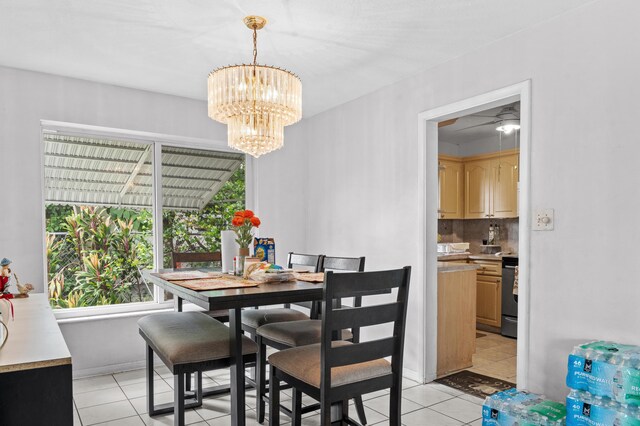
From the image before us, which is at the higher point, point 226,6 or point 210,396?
point 226,6

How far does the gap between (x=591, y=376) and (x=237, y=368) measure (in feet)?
Result: 5.54

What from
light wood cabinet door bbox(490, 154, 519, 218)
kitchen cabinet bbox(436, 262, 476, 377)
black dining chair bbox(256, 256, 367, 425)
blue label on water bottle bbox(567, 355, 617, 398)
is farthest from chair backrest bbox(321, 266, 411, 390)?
light wood cabinet door bbox(490, 154, 519, 218)

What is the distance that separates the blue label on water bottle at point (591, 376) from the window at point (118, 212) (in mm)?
3170

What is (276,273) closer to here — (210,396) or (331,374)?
(331,374)

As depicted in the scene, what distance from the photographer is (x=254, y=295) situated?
1.94 metres

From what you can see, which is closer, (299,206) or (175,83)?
(175,83)

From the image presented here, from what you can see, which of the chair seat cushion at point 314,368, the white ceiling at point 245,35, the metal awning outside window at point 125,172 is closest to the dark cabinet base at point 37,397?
the chair seat cushion at point 314,368

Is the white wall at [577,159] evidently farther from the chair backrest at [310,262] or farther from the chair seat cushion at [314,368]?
the chair backrest at [310,262]

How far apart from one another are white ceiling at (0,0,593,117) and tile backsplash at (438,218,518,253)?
10.5 ft

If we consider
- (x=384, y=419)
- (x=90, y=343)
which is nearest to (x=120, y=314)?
(x=90, y=343)

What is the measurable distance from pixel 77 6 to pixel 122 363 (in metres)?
2.72

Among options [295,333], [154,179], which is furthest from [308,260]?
[154,179]

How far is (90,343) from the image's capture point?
11.4 feet

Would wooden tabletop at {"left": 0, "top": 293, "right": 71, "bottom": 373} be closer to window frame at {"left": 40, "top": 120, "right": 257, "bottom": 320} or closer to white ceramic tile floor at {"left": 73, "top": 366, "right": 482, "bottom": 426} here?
white ceramic tile floor at {"left": 73, "top": 366, "right": 482, "bottom": 426}
